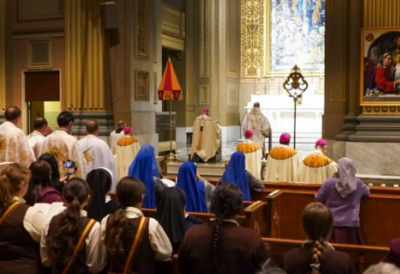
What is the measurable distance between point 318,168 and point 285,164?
143 cm

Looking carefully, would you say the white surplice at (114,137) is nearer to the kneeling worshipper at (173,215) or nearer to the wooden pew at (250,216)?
the wooden pew at (250,216)

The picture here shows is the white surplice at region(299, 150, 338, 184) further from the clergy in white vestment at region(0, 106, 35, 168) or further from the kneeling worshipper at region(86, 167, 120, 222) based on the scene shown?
the kneeling worshipper at region(86, 167, 120, 222)

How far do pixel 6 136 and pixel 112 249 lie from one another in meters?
4.22

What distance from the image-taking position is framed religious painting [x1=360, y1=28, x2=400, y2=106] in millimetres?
11320

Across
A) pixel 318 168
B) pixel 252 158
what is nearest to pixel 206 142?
pixel 252 158

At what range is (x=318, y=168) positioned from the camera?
8.61 m

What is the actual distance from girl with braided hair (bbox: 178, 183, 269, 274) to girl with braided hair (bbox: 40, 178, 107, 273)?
2.03 feet

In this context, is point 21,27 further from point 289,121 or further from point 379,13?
point 289,121

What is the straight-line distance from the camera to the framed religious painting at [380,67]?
1132 cm

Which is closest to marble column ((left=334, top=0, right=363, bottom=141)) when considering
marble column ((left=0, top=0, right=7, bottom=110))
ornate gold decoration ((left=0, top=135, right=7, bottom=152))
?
ornate gold decoration ((left=0, top=135, right=7, bottom=152))

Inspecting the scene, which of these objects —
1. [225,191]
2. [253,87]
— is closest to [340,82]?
[225,191]

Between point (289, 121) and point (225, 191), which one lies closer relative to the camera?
point (225, 191)

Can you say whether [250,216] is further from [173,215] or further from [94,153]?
[94,153]

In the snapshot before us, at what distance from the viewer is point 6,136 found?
7266 millimetres
